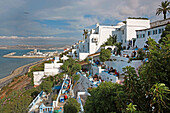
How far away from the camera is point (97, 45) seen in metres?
28.5

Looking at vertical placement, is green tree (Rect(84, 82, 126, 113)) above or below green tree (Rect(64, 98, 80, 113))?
above

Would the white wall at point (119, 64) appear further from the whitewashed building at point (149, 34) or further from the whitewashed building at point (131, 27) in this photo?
the whitewashed building at point (131, 27)

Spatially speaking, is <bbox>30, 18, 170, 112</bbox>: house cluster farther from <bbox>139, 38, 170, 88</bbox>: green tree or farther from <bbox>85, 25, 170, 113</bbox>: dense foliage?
<bbox>139, 38, 170, 88</bbox>: green tree

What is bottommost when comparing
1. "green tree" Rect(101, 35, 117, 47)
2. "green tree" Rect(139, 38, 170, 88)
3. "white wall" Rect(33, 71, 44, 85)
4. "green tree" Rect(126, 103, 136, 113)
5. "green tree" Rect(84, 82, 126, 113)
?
"white wall" Rect(33, 71, 44, 85)

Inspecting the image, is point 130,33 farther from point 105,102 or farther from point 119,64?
point 105,102

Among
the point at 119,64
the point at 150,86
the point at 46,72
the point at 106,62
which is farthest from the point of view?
the point at 46,72

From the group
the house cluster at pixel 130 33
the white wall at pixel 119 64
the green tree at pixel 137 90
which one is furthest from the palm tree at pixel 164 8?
the green tree at pixel 137 90

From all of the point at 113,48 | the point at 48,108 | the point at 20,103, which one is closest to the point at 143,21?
the point at 113,48

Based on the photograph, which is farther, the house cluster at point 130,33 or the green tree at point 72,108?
the house cluster at point 130,33

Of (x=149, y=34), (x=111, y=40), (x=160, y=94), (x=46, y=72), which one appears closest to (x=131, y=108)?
(x=160, y=94)

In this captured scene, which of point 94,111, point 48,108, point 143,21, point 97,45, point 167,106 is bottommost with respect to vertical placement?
point 48,108

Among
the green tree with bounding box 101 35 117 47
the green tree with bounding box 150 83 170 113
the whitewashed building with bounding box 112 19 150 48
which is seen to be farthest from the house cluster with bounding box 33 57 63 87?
the green tree with bounding box 150 83 170 113

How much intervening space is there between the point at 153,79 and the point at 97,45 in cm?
2537

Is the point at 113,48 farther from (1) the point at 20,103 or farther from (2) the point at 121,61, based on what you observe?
(1) the point at 20,103
